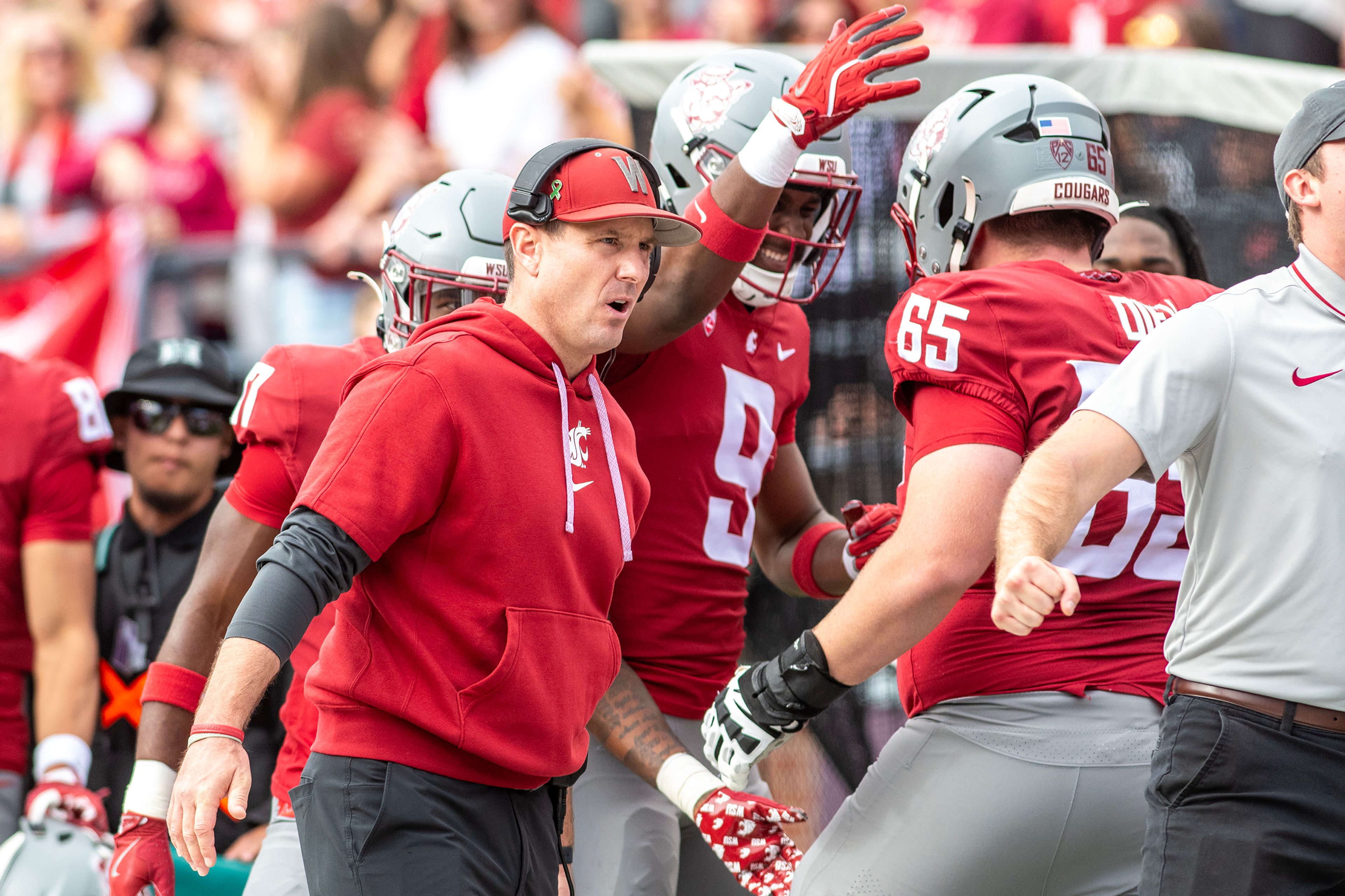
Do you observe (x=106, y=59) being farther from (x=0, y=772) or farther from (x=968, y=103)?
(x=968, y=103)

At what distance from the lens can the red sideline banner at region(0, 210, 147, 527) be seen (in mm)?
9016

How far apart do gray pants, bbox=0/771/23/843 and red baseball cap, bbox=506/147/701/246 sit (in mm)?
2788

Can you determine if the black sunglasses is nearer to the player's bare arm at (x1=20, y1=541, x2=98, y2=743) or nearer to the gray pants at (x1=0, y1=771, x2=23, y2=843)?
the player's bare arm at (x1=20, y1=541, x2=98, y2=743)

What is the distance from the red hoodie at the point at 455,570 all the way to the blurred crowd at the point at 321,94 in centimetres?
→ 542

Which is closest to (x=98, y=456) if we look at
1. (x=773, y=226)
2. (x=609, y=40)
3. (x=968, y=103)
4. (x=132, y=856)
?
(x=132, y=856)

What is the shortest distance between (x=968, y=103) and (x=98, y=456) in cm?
305

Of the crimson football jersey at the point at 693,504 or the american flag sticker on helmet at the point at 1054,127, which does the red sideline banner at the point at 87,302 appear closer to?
the crimson football jersey at the point at 693,504

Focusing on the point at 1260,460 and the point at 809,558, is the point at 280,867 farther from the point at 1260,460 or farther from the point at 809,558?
the point at 1260,460

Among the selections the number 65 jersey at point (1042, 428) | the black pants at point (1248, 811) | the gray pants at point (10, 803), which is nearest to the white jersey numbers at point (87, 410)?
the gray pants at point (10, 803)

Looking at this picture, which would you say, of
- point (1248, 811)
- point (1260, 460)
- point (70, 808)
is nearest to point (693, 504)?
point (1260, 460)

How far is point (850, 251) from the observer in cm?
549

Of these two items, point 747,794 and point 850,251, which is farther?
point 850,251

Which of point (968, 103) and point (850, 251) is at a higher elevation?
point (968, 103)

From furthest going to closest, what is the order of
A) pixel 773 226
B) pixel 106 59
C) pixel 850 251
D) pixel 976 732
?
pixel 106 59 < pixel 850 251 < pixel 773 226 < pixel 976 732
